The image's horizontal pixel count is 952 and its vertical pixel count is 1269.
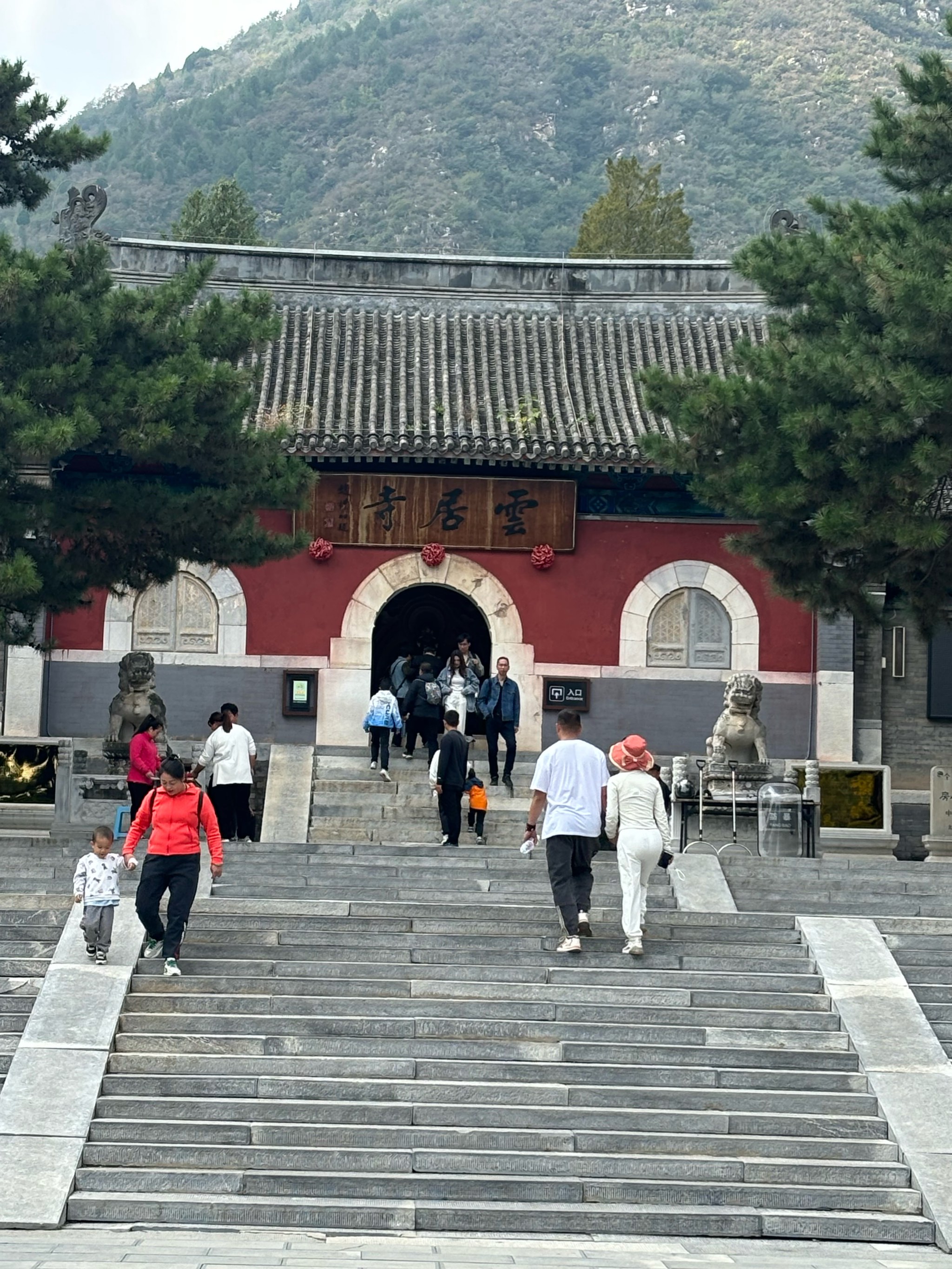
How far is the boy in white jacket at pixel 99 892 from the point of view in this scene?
410 inches

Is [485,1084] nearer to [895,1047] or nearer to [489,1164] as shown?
[489,1164]

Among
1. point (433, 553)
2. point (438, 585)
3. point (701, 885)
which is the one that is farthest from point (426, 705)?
point (701, 885)

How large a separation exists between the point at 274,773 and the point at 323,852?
5.16 metres

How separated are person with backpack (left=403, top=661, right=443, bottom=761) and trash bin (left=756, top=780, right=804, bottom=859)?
4.21 metres

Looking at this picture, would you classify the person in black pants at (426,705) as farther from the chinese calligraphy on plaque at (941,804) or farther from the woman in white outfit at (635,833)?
the woman in white outfit at (635,833)

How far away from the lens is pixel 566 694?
22.4 meters

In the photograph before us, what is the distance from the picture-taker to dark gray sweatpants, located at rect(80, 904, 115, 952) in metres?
10.4

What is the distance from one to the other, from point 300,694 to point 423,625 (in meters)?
2.07

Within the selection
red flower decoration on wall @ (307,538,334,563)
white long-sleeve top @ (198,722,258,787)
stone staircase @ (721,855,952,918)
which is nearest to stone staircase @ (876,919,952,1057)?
stone staircase @ (721,855,952,918)

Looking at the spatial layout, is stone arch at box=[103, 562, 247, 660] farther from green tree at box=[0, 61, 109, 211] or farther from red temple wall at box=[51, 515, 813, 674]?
green tree at box=[0, 61, 109, 211]

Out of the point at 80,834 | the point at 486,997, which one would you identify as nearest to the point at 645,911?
the point at 486,997

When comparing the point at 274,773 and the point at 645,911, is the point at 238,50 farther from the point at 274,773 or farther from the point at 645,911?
the point at 645,911

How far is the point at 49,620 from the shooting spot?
2192 cm

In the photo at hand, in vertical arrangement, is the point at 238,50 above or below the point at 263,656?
above
